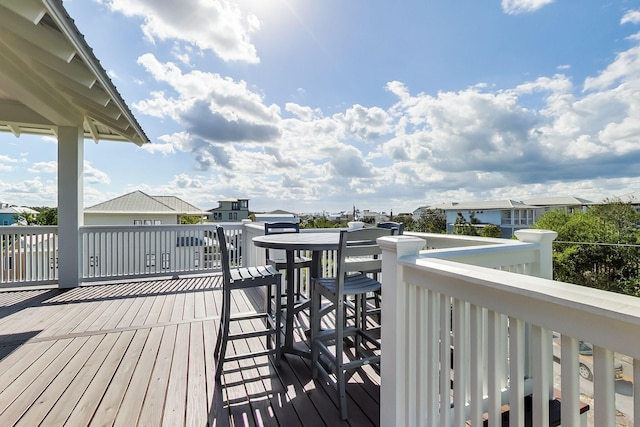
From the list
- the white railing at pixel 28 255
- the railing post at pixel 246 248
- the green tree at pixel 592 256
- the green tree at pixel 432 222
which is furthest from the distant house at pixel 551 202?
the white railing at pixel 28 255

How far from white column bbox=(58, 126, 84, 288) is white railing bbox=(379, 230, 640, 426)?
5232 mm

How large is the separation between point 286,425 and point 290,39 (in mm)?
6149

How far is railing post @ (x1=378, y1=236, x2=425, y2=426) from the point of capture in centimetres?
136

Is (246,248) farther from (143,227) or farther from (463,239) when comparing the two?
(463,239)

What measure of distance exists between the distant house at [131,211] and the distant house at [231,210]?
1900cm

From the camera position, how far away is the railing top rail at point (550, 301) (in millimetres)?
637

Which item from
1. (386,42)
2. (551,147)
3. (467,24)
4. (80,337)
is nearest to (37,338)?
(80,337)

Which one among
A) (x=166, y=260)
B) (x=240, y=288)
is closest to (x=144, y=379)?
(x=240, y=288)

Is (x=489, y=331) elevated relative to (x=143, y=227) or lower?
lower

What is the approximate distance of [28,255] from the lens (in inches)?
180

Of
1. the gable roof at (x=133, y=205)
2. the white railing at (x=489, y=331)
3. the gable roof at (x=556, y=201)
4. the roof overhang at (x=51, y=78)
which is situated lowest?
the white railing at (x=489, y=331)

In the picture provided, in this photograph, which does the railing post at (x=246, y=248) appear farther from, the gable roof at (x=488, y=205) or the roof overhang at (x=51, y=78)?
the gable roof at (x=488, y=205)

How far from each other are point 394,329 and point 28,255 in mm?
5937

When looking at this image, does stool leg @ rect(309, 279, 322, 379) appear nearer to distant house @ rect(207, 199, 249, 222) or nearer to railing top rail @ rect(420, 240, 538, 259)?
railing top rail @ rect(420, 240, 538, 259)
